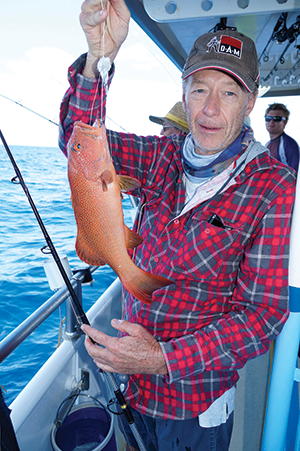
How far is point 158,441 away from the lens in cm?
144

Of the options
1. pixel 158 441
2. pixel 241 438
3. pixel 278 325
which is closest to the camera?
pixel 278 325

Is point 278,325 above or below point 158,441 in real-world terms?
above

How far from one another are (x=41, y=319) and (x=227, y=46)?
1650mm

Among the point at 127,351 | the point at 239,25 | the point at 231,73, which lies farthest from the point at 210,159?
the point at 239,25

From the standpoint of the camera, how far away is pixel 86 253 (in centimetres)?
100

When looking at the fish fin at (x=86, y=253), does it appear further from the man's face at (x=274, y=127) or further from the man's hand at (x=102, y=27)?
the man's face at (x=274, y=127)

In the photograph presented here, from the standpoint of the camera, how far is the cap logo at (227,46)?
4.41 feet

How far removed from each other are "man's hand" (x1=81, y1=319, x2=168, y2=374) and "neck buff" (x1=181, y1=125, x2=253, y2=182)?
0.74 m

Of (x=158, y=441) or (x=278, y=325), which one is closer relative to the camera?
(x=278, y=325)

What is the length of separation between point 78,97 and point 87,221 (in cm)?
53

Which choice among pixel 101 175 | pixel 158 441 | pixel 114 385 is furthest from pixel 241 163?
pixel 158 441

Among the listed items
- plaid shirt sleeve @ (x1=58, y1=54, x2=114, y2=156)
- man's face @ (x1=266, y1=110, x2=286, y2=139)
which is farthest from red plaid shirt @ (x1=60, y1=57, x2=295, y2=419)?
man's face @ (x1=266, y1=110, x2=286, y2=139)

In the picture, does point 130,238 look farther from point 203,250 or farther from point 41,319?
point 41,319

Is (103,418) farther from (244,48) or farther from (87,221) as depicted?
(244,48)
